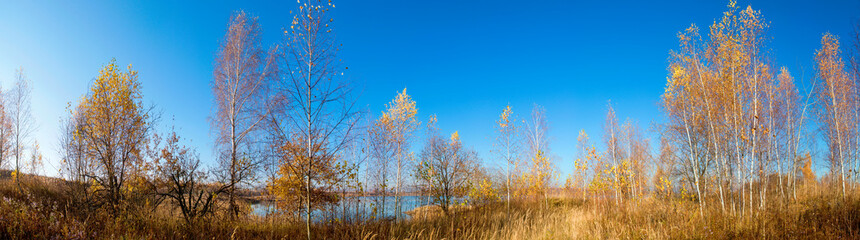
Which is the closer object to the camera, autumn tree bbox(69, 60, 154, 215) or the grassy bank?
the grassy bank

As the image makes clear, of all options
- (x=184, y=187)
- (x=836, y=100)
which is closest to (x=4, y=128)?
(x=184, y=187)

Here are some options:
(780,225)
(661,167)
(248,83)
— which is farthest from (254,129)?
(661,167)

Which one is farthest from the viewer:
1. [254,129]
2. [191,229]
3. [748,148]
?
[254,129]

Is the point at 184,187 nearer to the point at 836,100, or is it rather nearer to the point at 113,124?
the point at 113,124

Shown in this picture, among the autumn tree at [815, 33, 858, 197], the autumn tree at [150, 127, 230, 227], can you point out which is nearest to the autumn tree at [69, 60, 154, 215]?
the autumn tree at [150, 127, 230, 227]

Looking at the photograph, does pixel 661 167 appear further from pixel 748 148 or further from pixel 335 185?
pixel 335 185

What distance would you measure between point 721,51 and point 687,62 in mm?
733

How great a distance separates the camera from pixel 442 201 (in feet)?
33.0

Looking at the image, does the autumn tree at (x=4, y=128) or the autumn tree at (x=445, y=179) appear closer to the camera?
→ the autumn tree at (x=445, y=179)

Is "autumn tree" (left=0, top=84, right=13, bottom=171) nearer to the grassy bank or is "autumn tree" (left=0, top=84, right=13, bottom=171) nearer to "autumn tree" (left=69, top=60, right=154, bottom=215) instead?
"autumn tree" (left=69, top=60, right=154, bottom=215)

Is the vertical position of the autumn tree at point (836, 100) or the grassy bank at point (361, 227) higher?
the autumn tree at point (836, 100)

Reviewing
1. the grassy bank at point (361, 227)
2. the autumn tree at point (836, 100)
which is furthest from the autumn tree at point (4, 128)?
the autumn tree at point (836, 100)

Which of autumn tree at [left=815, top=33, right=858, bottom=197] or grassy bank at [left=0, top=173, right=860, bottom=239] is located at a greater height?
autumn tree at [left=815, top=33, right=858, bottom=197]

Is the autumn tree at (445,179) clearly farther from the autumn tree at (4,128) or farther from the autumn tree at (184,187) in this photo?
the autumn tree at (4,128)
